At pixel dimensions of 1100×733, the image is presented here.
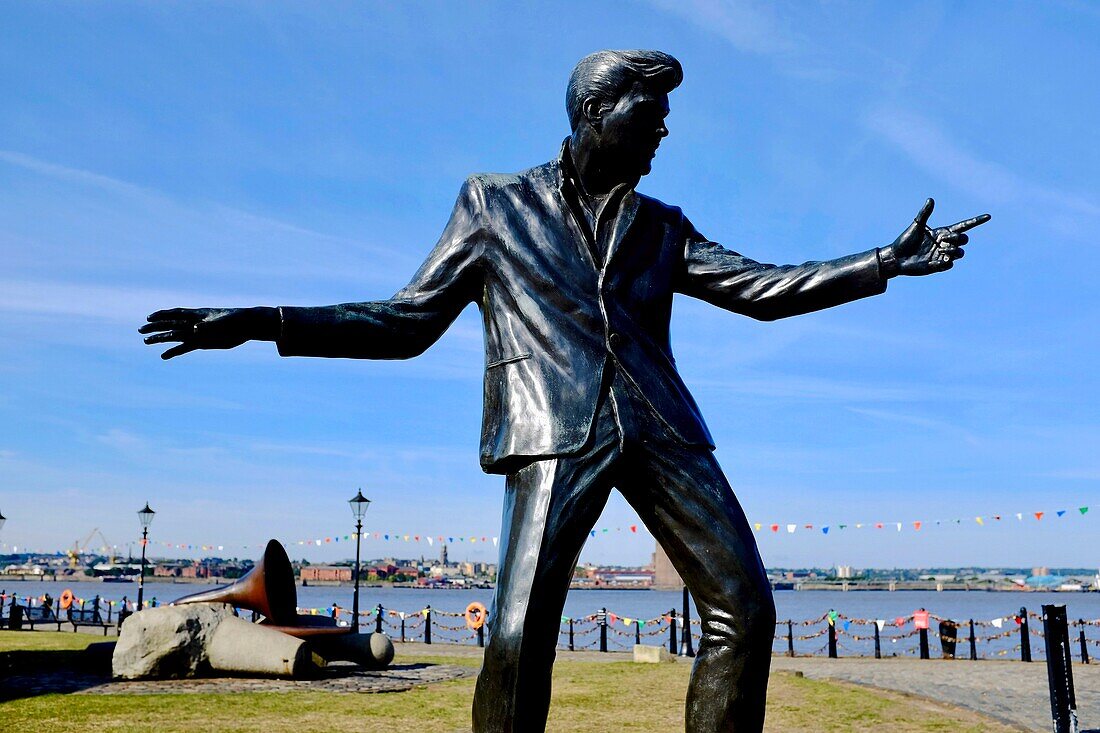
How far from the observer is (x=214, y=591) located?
14.6 meters

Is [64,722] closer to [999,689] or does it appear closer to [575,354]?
[575,354]

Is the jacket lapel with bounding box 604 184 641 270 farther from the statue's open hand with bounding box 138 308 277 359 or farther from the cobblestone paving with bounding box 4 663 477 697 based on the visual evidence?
the cobblestone paving with bounding box 4 663 477 697

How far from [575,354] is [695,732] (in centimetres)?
113

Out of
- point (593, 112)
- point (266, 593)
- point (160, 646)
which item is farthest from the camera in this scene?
point (266, 593)

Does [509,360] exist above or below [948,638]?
above

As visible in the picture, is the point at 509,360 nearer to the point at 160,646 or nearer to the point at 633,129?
the point at 633,129

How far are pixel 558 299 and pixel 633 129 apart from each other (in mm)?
594

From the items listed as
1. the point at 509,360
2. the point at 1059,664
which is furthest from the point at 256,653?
the point at 509,360

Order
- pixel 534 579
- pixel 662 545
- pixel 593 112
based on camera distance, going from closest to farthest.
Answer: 1. pixel 534 579
2. pixel 662 545
3. pixel 593 112

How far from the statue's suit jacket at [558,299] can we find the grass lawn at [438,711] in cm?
652

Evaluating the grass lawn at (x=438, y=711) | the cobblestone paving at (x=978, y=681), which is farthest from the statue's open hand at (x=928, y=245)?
the cobblestone paving at (x=978, y=681)

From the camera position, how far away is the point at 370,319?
10.6 ft

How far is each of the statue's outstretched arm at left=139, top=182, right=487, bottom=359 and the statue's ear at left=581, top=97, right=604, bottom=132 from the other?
0.43 m

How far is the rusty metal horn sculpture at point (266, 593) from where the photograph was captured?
1423cm
